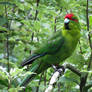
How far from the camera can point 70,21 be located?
253 cm

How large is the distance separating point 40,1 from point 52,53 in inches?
35.8

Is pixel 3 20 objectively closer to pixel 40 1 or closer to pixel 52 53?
pixel 52 53

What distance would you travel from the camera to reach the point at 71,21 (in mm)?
2529

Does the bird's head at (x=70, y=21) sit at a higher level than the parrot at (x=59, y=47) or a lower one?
higher

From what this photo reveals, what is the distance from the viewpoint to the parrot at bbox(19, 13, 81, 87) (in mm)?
2514

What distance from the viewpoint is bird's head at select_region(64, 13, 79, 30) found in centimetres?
249

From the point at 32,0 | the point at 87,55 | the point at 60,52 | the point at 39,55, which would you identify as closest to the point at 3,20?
the point at 39,55

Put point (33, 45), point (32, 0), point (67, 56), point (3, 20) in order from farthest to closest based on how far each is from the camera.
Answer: point (32, 0) → point (33, 45) → point (67, 56) → point (3, 20)

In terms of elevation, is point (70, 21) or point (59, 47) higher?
point (70, 21)

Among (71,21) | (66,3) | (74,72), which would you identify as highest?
(66,3)

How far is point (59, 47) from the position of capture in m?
2.62

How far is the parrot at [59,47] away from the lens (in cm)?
251

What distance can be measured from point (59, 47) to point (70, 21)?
1.14 feet

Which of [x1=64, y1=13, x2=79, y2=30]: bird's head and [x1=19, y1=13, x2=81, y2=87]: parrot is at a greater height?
[x1=64, y1=13, x2=79, y2=30]: bird's head
